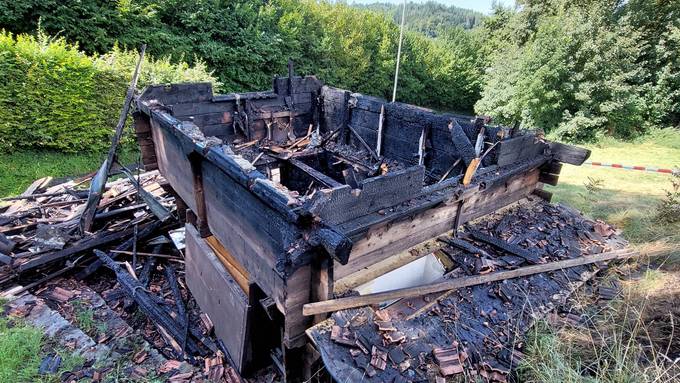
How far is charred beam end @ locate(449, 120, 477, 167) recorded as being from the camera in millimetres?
3844

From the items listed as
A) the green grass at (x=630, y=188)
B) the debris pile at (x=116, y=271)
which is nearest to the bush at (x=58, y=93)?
the debris pile at (x=116, y=271)

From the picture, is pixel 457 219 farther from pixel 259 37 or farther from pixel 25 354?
pixel 259 37

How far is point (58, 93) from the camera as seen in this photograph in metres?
7.48

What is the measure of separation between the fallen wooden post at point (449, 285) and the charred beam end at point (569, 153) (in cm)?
103

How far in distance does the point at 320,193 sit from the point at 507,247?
2154mm

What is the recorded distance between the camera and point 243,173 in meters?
2.41

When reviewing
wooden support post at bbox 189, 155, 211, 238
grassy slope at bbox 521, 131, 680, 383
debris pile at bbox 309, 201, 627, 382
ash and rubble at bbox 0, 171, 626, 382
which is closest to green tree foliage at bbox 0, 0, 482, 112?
ash and rubble at bbox 0, 171, 626, 382

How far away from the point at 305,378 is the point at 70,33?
11.6m

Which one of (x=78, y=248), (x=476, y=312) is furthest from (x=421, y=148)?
(x=78, y=248)

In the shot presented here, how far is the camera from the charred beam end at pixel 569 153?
12.2ft

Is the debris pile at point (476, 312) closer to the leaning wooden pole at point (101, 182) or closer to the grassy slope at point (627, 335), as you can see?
the grassy slope at point (627, 335)

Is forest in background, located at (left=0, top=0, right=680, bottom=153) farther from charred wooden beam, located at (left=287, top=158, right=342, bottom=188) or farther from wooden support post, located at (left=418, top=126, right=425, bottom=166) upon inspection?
wooden support post, located at (left=418, top=126, right=425, bottom=166)

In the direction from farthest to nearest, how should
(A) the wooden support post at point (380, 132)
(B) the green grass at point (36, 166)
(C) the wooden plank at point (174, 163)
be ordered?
(B) the green grass at point (36, 166), (A) the wooden support post at point (380, 132), (C) the wooden plank at point (174, 163)

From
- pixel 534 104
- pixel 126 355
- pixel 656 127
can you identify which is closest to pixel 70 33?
pixel 126 355
